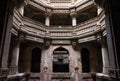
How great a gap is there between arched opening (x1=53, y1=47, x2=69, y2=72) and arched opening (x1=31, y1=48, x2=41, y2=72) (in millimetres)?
1905

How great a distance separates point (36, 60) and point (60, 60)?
291 cm

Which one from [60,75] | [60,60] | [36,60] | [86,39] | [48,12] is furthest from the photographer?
[48,12]

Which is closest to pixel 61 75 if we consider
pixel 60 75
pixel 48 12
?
pixel 60 75

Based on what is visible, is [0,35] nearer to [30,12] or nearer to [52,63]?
[52,63]

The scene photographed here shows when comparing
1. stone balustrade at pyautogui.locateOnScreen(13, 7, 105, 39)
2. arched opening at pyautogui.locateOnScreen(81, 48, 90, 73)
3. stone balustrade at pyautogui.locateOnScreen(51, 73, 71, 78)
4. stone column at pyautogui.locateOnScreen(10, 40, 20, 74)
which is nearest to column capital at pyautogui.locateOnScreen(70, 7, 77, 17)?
stone balustrade at pyautogui.locateOnScreen(13, 7, 105, 39)

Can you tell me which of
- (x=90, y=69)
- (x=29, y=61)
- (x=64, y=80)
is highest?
(x=29, y=61)

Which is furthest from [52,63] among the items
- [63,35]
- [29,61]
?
[63,35]

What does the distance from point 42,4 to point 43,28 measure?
322 cm

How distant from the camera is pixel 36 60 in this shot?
13.6 m

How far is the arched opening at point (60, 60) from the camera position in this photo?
13953 millimetres

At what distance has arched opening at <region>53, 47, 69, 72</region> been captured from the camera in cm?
1395

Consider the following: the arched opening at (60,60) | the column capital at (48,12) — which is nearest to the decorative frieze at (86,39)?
the arched opening at (60,60)

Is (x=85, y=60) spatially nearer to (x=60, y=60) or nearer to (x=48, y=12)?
(x=60, y=60)

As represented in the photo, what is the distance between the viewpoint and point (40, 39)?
518 inches
